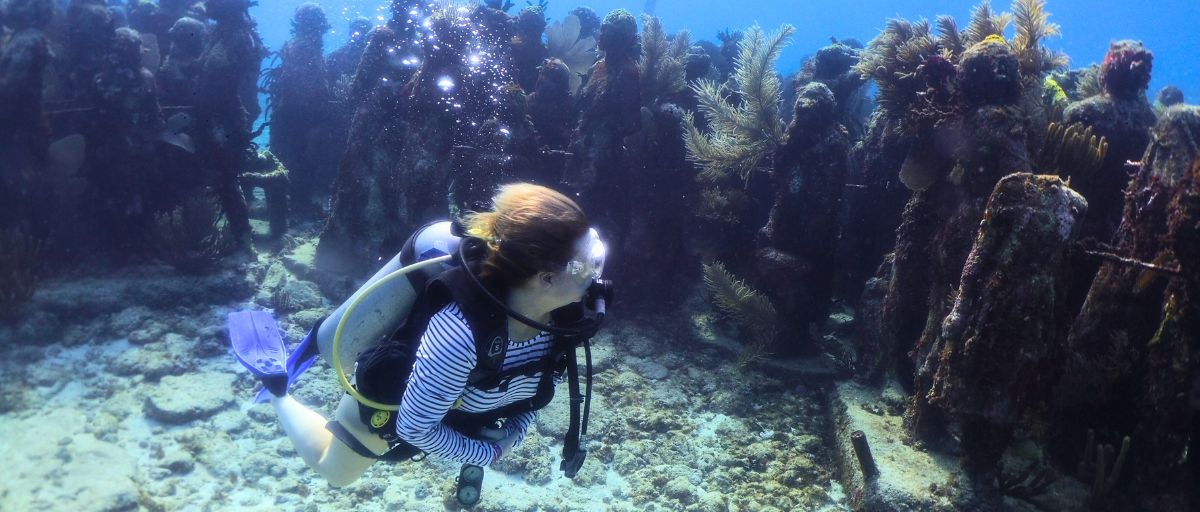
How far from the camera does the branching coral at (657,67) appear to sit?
29.6ft

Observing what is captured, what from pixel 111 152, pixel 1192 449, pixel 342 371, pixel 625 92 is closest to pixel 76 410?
pixel 111 152

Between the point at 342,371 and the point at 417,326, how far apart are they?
0.39 metres

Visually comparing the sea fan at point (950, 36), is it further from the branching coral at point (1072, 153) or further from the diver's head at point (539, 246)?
the diver's head at point (539, 246)

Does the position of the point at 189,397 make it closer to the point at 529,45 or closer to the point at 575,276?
the point at 575,276

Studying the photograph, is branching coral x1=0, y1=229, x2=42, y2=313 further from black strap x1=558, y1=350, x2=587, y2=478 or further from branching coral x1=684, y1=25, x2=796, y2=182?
branching coral x1=684, y1=25, x2=796, y2=182

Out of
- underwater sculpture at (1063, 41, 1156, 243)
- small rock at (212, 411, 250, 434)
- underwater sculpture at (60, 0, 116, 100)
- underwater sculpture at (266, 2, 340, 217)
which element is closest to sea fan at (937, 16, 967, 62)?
underwater sculpture at (1063, 41, 1156, 243)

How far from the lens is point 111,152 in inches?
314

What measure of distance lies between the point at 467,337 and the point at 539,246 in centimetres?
46

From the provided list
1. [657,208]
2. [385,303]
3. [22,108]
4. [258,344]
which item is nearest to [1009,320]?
[385,303]

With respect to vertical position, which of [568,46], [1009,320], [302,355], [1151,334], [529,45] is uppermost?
[568,46]

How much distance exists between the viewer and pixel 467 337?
2.39m

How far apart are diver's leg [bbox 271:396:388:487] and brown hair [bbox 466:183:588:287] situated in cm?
131

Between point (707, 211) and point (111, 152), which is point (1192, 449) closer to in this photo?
point (707, 211)

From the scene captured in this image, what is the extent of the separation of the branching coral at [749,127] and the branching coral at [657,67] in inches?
38.9
